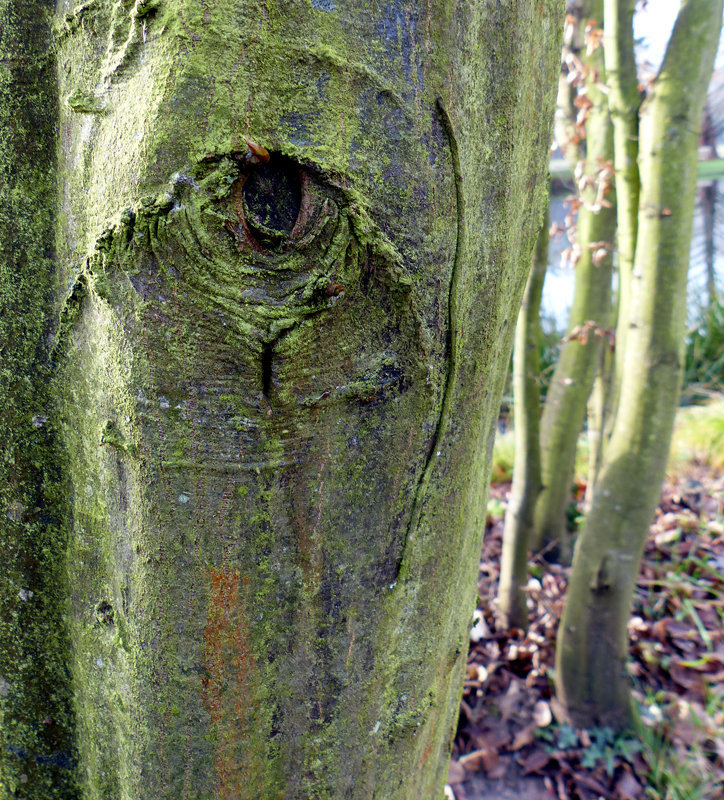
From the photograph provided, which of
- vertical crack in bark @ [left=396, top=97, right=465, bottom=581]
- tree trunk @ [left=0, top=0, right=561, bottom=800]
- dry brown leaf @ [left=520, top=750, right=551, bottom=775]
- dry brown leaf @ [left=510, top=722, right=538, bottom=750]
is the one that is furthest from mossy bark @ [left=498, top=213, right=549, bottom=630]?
vertical crack in bark @ [left=396, top=97, right=465, bottom=581]

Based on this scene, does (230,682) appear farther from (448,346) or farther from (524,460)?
(524,460)

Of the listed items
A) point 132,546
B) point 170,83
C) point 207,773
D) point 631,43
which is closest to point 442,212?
point 170,83

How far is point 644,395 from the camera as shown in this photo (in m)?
2.74

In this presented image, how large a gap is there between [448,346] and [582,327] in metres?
2.61

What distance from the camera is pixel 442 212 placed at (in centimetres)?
85

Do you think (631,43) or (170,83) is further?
(631,43)

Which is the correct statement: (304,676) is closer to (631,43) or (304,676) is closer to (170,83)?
(170,83)

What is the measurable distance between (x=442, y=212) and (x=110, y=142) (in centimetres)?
45

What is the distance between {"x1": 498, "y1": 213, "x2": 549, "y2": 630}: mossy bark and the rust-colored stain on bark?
2.57 m

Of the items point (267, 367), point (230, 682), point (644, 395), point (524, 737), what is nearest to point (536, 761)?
point (524, 737)

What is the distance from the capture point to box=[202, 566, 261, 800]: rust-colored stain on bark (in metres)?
0.89

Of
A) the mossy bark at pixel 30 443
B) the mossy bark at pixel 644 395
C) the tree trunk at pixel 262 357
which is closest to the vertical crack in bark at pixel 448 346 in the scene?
the tree trunk at pixel 262 357

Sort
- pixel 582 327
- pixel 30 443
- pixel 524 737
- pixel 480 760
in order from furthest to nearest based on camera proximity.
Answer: pixel 582 327, pixel 524 737, pixel 480 760, pixel 30 443

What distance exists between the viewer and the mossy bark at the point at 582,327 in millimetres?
3318
